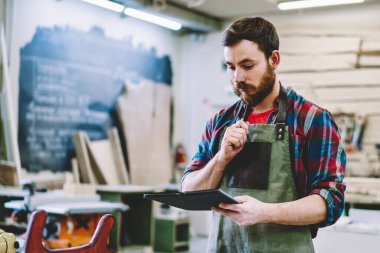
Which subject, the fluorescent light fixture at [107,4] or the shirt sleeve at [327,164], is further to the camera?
the fluorescent light fixture at [107,4]

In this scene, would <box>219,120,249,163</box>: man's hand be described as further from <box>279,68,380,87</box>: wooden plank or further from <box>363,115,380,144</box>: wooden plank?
<box>363,115,380,144</box>: wooden plank

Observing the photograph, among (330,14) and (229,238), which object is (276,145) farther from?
(330,14)

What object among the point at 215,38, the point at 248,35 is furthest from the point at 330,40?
the point at 248,35

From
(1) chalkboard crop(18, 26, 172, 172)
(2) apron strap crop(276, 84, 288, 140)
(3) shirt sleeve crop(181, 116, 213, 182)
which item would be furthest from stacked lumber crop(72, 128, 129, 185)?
(2) apron strap crop(276, 84, 288, 140)

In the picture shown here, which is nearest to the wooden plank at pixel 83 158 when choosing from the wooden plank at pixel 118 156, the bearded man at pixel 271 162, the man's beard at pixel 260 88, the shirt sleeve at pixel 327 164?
the wooden plank at pixel 118 156

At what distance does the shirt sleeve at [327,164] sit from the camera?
1654mm

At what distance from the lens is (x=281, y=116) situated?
1.82 metres

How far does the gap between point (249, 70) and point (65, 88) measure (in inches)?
192

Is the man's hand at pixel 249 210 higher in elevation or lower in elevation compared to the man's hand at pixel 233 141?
lower

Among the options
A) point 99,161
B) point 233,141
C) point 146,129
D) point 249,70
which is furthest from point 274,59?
point 146,129

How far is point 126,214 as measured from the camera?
21.7 feet

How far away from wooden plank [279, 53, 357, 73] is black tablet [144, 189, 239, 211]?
5610mm

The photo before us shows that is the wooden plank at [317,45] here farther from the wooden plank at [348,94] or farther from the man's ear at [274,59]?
the man's ear at [274,59]

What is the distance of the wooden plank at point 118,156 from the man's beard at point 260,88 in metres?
5.06
